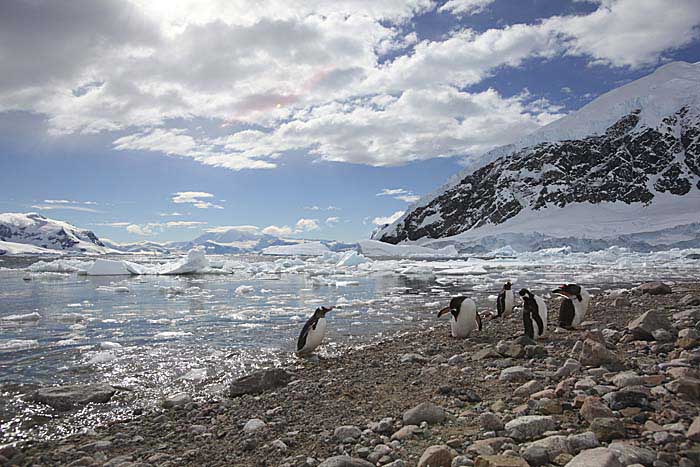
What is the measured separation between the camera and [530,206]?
255ft

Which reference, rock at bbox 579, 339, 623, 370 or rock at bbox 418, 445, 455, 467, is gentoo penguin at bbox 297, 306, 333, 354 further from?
rock at bbox 418, 445, 455, 467

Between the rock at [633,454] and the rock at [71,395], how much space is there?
425cm

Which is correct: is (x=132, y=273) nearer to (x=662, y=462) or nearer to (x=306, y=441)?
(x=306, y=441)

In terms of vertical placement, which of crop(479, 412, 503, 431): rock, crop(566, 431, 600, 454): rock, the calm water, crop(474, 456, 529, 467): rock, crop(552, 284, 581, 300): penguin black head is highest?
crop(552, 284, 581, 300): penguin black head

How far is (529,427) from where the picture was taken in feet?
9.07

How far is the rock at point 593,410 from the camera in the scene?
2.81 metres

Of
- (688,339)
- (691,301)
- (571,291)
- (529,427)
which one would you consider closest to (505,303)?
(571,291)

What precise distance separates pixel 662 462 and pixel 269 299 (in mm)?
11947

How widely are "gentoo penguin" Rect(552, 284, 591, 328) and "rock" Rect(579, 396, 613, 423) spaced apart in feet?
14.3

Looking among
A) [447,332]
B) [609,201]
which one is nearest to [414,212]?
[609,201]

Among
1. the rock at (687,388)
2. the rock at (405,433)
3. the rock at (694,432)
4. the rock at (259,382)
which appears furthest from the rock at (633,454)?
the rock at (259,382)

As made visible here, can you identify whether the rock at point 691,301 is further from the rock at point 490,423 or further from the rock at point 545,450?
the rock at point 545,450

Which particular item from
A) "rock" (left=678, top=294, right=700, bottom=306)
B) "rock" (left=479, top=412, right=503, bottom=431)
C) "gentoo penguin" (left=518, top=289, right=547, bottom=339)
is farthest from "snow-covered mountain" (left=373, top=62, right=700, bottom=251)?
"rock" (left=479, top=412, right=503, bottom=431)

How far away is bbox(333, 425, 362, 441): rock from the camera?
3100mm
